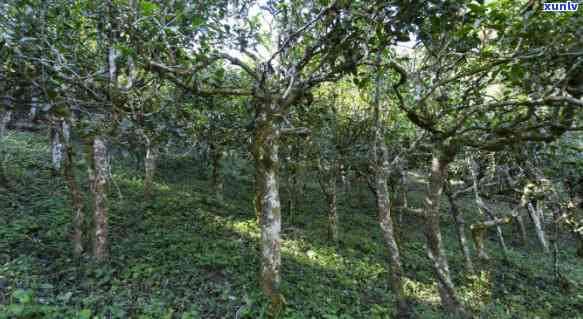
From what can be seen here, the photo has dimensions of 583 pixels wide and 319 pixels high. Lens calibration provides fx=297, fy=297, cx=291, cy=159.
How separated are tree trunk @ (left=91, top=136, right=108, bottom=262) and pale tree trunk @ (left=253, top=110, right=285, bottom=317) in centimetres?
415

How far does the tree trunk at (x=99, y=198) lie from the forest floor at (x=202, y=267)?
0.44 meters

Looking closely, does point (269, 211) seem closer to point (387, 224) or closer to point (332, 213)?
point (387, 224)

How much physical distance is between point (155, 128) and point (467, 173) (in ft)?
65.4

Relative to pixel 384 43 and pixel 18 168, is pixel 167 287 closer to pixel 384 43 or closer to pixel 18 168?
pixel 384 43

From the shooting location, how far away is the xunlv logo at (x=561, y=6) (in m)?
4.46

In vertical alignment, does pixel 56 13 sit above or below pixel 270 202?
above

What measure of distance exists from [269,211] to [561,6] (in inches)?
226

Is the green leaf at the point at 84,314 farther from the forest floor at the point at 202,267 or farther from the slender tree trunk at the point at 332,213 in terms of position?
the slender tree trunk at the point at 332,213

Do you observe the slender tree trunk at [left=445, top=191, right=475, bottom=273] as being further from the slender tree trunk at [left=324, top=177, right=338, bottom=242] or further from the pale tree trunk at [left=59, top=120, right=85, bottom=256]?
the pale tree trunk at [left=59, top=120, right=85, bottom=256]

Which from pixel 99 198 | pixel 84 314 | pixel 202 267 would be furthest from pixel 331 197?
pixel 84 314

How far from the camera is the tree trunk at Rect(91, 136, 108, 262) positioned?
713cm

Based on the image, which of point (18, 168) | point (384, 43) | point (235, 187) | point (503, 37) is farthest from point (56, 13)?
point (235, 187)

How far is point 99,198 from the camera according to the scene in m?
7.16

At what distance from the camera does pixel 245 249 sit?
33.1ft
